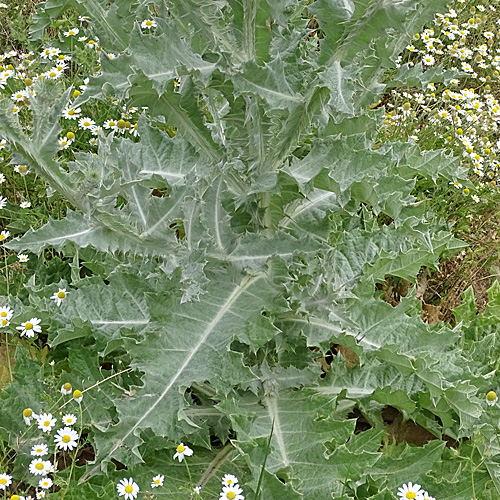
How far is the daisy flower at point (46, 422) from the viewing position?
2.28 m

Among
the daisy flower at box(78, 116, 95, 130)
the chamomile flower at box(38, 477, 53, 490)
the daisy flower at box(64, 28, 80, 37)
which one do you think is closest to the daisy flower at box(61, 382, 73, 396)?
the chamomile flower at box(38, 477, 53, 490)

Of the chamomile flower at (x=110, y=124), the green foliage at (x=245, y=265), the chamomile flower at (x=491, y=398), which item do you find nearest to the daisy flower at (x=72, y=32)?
the chamomile flower at (x=110, y=124)

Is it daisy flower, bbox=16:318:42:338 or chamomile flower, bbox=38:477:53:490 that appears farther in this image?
daisy flower, bbox=16:318:42:338

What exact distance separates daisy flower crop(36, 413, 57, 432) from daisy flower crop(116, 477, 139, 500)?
337 mm

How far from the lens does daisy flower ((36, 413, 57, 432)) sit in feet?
7.49

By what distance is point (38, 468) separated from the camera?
2223 mm

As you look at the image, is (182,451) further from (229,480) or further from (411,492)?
(411,492)

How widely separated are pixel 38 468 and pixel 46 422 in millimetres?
163

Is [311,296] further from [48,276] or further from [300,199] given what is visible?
[48,276]

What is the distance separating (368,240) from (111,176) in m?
1.27

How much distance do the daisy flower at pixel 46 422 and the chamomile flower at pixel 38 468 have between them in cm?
11

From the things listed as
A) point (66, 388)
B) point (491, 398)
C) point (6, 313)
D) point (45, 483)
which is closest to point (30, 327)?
point (6, 313)

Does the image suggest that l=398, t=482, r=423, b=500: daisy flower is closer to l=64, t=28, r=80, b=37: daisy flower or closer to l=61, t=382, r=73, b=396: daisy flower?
l=61, t=382, r=73, b=396: daisy flower

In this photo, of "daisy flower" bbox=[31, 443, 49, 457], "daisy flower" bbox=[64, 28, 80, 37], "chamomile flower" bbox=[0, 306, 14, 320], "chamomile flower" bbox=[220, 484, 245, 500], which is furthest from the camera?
"daisy flower" bbox=[64, 28, 80, 37]
